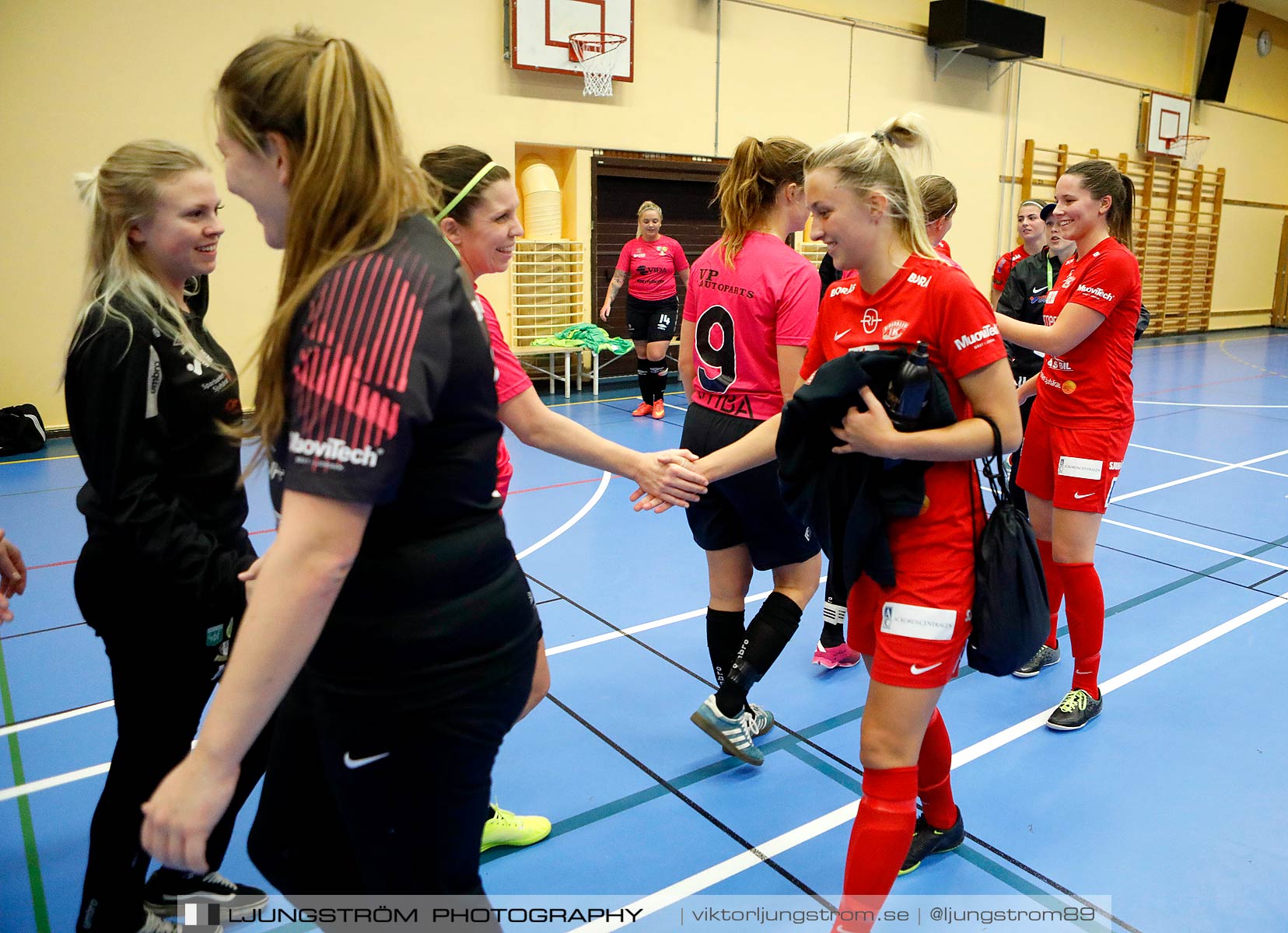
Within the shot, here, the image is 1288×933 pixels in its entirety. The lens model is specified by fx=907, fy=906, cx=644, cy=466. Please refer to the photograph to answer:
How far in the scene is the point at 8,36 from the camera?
7031mm

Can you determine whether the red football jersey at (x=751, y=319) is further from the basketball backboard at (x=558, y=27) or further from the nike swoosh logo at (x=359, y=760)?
the basketball backboard at (x=558, y=27)

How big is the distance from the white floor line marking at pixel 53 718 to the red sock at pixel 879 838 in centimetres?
251

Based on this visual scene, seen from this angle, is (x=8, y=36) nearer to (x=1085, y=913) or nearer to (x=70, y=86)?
(x=70, y=86)

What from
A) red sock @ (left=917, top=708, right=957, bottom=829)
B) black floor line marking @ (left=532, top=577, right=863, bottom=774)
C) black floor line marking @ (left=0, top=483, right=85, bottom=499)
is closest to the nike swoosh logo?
red sock @ (left=917, top=708, right=957, bottom=829)

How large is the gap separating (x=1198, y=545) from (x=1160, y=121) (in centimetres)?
1384

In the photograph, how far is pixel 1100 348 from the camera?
3.25 metres

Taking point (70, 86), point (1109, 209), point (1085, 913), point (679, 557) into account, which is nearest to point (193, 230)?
point (1085, 913)

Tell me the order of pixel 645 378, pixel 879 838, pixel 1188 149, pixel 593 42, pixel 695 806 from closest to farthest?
pixel 879 838
pixel 695 806
pixel 645 378
pixel 593 42
pixel 1188 149

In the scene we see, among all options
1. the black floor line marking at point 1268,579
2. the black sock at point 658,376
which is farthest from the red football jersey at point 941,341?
the black sock at point 658,376

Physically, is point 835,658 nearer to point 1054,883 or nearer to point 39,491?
point 1054,883

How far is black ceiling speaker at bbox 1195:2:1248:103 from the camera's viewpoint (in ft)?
52.8

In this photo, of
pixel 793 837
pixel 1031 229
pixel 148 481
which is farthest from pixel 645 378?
pixel 148 481

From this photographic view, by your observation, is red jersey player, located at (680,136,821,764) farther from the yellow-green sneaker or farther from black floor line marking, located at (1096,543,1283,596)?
black floor line marking, located at (1096,543,1283,596)

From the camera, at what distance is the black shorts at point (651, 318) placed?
9070 mm
